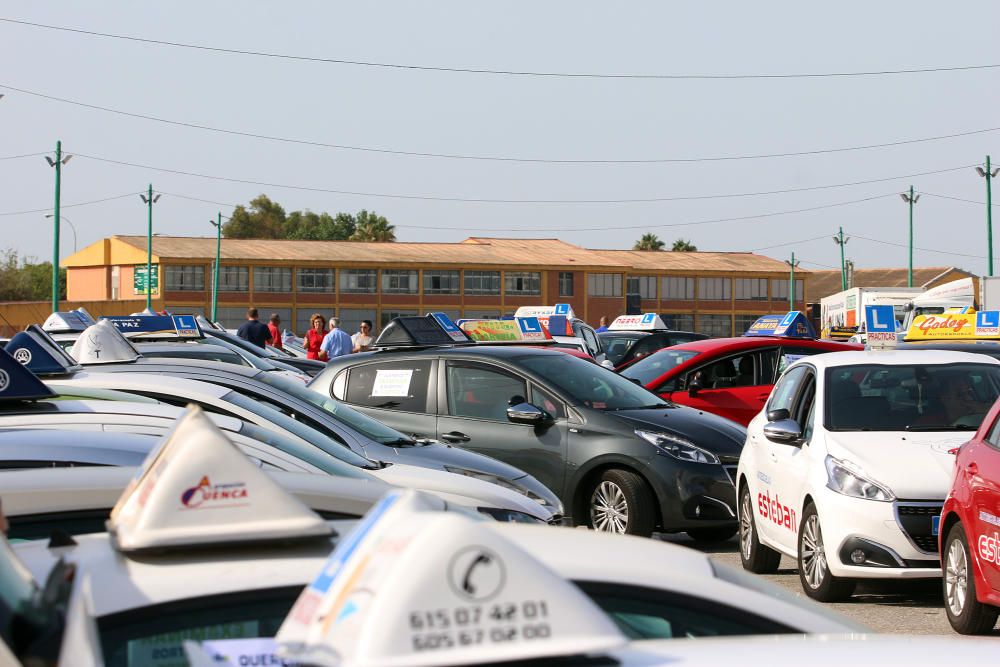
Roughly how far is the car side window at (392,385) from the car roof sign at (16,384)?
5.30 m

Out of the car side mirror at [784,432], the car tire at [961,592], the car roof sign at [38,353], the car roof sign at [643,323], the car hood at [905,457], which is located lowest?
the car tire at [961,592]

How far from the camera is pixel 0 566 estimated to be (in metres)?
2.33

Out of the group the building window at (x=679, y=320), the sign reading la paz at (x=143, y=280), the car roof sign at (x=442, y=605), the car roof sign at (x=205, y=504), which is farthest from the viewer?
the building window at (x=679, y=320)

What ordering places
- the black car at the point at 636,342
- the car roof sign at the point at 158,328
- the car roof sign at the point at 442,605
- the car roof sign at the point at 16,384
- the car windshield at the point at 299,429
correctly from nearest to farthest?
the car roof sign at the point at 442,605 → the car roof sign at the point at 16,384 → the car windshield at the point at 299,429 → the car roof sign at the point at 158,328 → the black car at the point at 636,342

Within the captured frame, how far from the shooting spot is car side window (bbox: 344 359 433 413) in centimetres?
1155

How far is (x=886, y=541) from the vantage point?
25.8ft

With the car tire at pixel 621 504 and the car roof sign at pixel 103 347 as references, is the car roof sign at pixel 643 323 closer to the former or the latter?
the car tire at pixel 621 504

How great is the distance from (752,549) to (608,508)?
55.8 inches

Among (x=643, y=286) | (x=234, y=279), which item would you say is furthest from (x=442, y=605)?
(x=643, y=286)

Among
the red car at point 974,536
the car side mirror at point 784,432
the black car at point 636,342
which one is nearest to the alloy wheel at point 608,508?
the car side mirror at point 784,432

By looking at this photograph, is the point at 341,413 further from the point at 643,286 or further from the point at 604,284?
the point at 643,286

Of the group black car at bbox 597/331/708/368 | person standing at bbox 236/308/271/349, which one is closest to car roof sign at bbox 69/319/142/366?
person standing at bbox 236/308/271/349

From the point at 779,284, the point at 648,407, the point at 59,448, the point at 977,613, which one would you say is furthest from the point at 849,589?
the point at 779,284

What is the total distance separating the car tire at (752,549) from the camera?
31.4 ft
